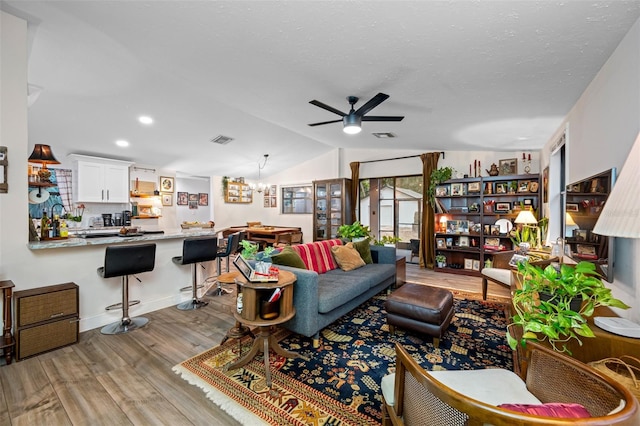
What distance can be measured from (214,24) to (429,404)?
8.44 ft

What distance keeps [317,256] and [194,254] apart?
1561 millimetres

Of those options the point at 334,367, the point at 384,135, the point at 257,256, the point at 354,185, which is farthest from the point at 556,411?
the point at 354,185

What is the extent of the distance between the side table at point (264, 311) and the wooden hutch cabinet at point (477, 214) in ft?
13.8

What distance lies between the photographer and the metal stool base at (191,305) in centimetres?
331

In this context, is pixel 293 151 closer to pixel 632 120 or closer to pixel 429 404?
pixel 632 120

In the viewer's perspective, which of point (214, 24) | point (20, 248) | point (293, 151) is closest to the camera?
point (214, 24)

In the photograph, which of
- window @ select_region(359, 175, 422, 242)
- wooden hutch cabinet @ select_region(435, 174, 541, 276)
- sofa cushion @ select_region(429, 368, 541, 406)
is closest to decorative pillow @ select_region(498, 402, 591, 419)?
sofa cushion @ select_region(429, 368, 541, 406)

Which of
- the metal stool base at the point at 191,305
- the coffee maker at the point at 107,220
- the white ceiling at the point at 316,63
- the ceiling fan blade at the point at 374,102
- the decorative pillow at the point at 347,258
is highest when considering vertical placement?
the white ceiling at the point at 316,63

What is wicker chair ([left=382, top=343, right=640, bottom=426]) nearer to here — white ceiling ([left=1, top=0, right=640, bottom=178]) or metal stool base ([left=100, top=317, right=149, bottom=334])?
white ceiling ([left=1, top=0, right=640, bottom=178])

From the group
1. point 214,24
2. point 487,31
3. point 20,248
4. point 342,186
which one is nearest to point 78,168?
point 20,248

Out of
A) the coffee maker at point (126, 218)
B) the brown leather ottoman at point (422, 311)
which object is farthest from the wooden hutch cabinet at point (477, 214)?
the coffee maker at point (126, 218)

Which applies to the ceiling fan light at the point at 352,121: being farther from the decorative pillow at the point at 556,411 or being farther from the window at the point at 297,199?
the window at the point at 297,199

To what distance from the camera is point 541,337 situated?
1.41 meters

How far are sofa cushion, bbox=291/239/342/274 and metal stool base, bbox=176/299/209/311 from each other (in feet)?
4.61
